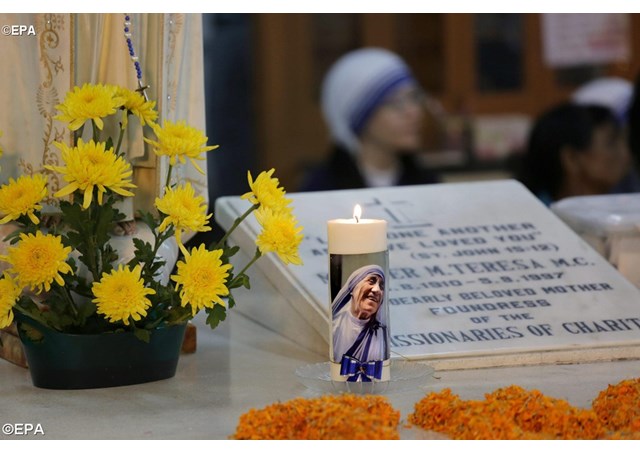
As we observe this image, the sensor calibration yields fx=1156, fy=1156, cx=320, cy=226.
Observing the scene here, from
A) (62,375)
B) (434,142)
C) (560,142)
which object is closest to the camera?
(62,375)

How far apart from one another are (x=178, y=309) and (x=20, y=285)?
0.63 feet

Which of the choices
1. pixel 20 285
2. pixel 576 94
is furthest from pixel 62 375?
pixel 576 94

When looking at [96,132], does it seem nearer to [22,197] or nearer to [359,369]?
[22,197]

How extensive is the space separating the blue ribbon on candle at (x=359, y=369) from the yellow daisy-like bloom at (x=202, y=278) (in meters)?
0.17

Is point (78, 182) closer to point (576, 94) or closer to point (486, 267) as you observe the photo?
point (486, 267)

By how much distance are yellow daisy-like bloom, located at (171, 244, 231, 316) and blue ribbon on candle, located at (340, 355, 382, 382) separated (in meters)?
0.17

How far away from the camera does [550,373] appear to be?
150cm

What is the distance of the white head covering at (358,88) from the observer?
3.73 m

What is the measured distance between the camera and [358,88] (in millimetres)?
3783

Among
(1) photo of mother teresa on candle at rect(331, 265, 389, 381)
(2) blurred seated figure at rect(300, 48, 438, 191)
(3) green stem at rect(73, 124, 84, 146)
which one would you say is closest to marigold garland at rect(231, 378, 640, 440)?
(1) photo of mother teresa on candle at rect(331, 265, 389, 381)

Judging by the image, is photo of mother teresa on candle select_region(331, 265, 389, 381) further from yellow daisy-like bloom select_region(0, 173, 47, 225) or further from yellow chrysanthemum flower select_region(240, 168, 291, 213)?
yellow daisy-like bloom select_region(0, 173, 47, 225)

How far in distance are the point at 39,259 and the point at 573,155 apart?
2.20 metres

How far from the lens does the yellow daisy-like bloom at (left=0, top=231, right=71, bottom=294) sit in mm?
1328

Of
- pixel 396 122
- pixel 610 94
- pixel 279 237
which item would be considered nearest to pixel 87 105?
pixel 279 237
